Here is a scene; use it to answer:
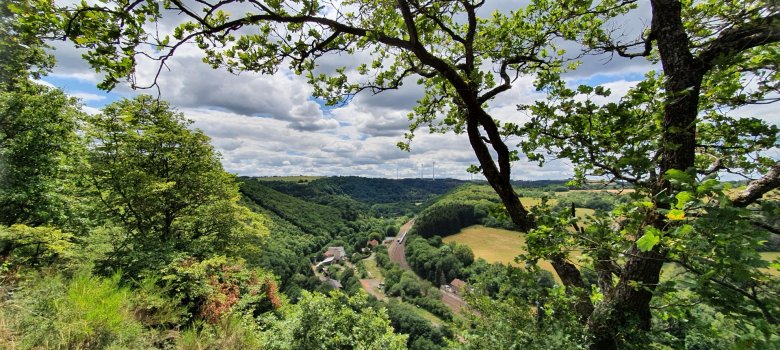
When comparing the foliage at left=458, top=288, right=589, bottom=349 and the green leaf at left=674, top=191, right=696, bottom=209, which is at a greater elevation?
the green leaf at left=674, top=191, right=696, bottom=209

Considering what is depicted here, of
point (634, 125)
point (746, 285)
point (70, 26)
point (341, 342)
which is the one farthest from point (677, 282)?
point (341, 342)

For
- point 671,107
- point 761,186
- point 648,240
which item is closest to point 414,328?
point 761,186

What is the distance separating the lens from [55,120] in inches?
470

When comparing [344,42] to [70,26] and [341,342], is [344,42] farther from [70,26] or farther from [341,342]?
[341,342]

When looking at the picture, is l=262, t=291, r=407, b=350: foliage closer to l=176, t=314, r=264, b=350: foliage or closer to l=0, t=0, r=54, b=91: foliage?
l=176, t=314, r=264, b=350: foliage

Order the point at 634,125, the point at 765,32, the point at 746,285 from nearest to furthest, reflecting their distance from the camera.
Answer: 1. the point at 746,285
2. the point at 765,32
3. the point at 634,125

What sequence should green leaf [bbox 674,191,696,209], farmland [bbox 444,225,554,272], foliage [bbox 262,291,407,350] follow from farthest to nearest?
1. farmland [bbox 444,225,554,272]
2. foliage [bbox 262,291,407,350]
3. green leaf [bbox 674,191,696,209]

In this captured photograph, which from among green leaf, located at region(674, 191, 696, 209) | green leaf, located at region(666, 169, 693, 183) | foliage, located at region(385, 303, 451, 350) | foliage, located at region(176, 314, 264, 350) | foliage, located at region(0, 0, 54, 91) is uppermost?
foliage, located at region(0, 0, 54, 91)

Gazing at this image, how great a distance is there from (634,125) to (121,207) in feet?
57.3

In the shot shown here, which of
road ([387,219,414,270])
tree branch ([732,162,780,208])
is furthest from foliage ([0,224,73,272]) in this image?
road ([387,219,414,270])

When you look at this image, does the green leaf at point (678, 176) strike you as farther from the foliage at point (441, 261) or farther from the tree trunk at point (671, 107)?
the foliage at point (441, 261)

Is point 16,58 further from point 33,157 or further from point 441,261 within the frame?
point 441,261

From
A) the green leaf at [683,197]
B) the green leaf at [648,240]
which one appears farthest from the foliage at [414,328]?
the green leaf at [683,197]

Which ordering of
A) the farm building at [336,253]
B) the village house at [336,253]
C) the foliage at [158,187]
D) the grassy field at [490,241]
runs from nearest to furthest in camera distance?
the foliage at [158,187]
the grassy field at [490,241]
the village house at [336,253]
the farm building at [336,253]
